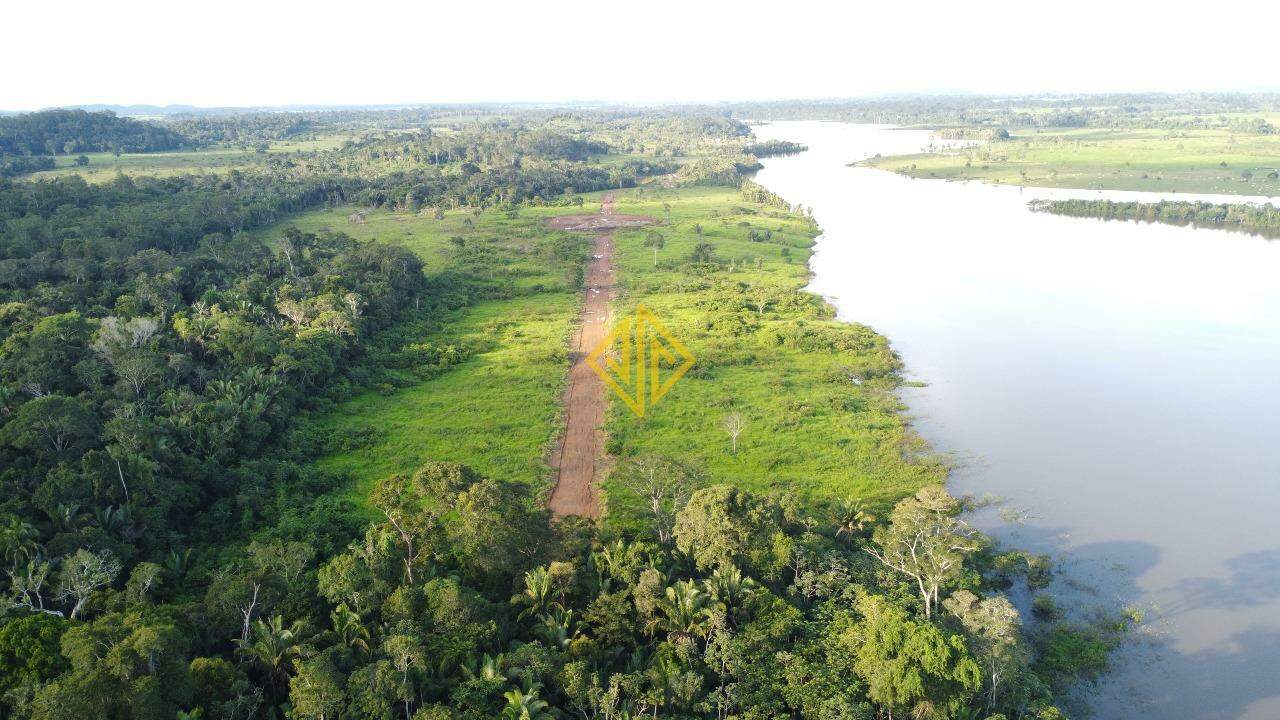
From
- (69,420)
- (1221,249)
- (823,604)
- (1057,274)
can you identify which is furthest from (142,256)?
(1221,249)

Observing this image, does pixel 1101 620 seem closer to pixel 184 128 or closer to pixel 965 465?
pixel 965 465

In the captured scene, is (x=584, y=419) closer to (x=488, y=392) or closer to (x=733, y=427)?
(x=488, y=392)

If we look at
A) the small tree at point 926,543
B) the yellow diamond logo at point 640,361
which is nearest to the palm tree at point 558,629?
the small tree at point 926,543

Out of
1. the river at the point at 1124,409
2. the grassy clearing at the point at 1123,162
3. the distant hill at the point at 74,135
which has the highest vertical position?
the distant hill at the point at 74,135

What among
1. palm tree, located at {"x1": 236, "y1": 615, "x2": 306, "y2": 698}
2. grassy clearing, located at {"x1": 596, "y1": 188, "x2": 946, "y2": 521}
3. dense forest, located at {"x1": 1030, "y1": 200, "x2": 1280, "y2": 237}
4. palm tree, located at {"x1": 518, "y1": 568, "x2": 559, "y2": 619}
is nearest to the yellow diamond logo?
grassy clearing, located at {"x1": 596, "y1": 188, "x2": 946, "y2": 521}

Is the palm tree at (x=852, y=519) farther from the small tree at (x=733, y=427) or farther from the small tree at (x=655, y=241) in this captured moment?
the small tree at (x=655, y=241)

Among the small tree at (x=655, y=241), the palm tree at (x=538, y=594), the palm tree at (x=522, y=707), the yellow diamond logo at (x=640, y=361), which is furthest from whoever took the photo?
the small tree at (x=655, y=241)

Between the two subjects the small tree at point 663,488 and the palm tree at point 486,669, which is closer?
the palm tree at point 486,669

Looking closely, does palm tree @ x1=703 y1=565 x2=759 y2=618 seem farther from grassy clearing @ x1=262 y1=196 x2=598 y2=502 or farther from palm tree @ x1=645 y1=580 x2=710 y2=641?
grassy clearing @ x1=262 y1=196 x2=598 y2=502

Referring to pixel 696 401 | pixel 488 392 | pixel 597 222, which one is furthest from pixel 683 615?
pixel 597 222
